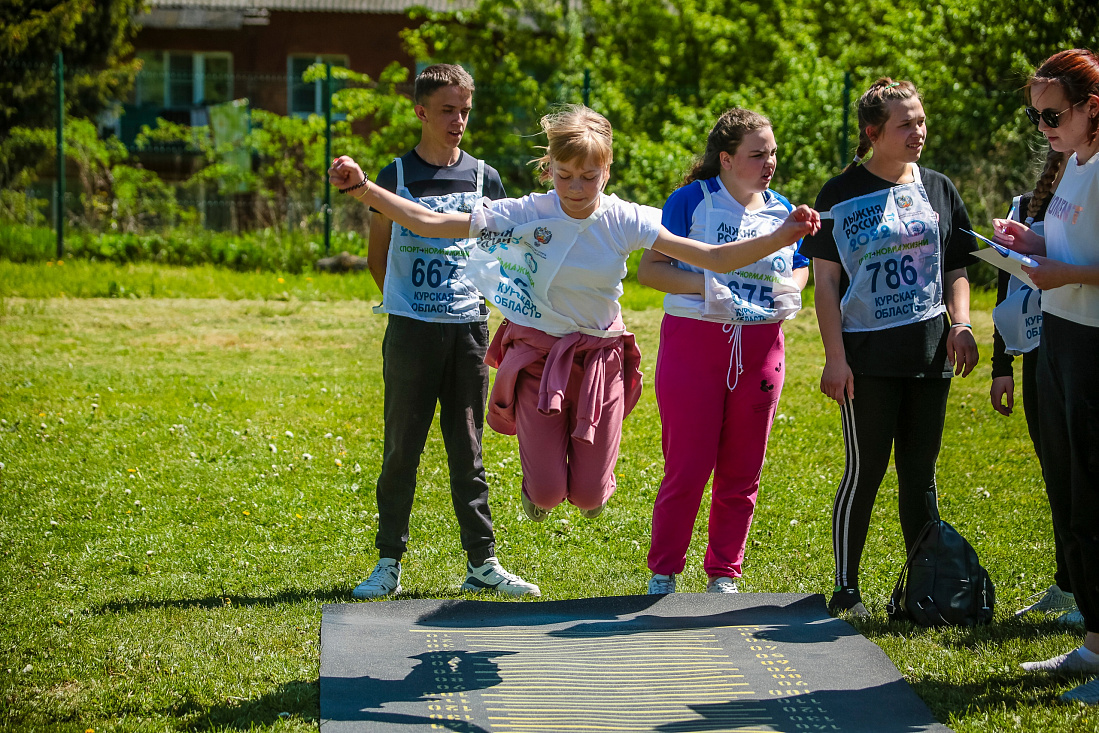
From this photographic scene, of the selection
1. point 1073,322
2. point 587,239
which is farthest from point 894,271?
point 587,239

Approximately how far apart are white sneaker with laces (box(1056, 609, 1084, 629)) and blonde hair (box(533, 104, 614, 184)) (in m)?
2.73

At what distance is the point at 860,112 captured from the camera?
14.6 feet

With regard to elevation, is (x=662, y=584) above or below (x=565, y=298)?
below

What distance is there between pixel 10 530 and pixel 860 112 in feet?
15.7

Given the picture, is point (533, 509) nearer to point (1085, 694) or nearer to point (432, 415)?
point (432, 415)

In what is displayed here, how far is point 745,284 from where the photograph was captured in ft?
15.1

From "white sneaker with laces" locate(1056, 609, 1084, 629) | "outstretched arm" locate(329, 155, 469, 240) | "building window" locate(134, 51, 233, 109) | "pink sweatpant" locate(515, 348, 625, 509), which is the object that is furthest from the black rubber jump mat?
"building window" locate(134, 51, 233, 109)

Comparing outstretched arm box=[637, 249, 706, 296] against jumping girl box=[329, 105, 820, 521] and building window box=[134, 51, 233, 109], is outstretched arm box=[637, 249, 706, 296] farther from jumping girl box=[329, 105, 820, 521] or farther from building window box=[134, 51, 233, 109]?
building window box=[134, 51, 233, 109]

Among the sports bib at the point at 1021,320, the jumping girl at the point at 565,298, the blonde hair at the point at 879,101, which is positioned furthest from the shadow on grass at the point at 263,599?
the blonde hair at the point at 879,101

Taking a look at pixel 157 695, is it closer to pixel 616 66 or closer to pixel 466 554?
pixel 466 554

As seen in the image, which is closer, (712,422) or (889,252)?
(889,252)

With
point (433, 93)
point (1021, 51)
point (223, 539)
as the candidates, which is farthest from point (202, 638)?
point (1021, 51)

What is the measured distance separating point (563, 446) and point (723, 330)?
0.85 metres

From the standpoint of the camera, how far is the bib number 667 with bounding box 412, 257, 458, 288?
4863 mm
